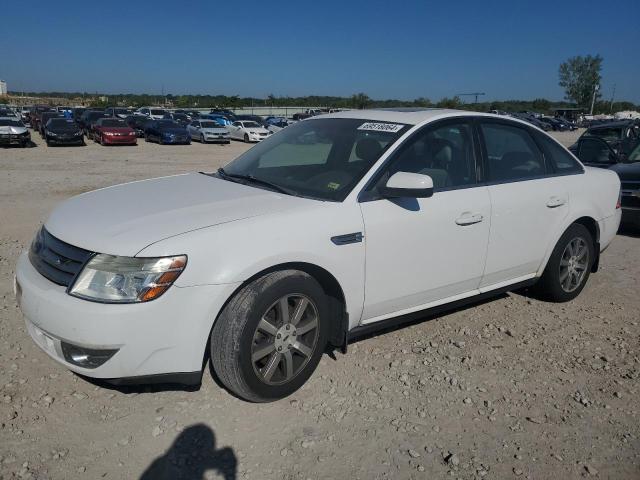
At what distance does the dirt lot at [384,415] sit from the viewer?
2643 mm

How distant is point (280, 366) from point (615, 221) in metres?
3.80

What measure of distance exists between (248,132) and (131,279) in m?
32.5

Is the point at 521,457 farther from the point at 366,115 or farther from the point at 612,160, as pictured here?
the point at 612,160

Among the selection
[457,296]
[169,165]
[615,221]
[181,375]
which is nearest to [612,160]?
[615,221]

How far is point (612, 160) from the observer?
28.2 feet

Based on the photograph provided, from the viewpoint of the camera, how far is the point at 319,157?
160 inches

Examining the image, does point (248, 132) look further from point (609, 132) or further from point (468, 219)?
point (468, 219)

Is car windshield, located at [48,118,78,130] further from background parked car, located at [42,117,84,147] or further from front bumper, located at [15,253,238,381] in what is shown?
front bumper, located at [15,253,238,381]

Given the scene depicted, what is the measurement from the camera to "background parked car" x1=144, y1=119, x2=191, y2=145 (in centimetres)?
2955

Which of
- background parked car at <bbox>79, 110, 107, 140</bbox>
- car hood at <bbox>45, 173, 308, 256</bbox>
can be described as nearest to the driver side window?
car hood at <bbox>45, 173, 308, 256</bbox>

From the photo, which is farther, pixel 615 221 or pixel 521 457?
pixel 615 221

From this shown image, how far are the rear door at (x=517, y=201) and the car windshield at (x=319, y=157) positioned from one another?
0.89 m

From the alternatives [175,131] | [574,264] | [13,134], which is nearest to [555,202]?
[574,264]

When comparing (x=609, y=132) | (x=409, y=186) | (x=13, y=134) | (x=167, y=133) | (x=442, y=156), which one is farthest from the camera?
(x=167, y=133)
